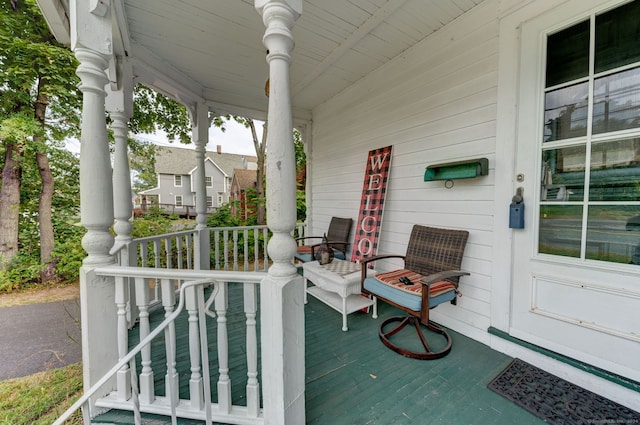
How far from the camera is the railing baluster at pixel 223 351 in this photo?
1.33 meters

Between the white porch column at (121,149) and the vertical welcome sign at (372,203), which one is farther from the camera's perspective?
the vertical welcome sign at (372,203)

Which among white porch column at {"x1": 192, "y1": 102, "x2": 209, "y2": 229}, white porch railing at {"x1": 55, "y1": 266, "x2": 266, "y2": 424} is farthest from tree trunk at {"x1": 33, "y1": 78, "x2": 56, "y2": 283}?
white porch railing at {"x1": 55, "y1": 266, "x2": 266, "y2": 424}

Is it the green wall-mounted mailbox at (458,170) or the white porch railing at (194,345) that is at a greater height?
the green wall-mounted mailbox at (458,170)

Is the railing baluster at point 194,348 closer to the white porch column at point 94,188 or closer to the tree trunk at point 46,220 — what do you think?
the white porch column at point 94,188

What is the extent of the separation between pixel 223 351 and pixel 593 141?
276 centimetres

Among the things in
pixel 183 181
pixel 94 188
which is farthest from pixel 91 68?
pixel 183 181

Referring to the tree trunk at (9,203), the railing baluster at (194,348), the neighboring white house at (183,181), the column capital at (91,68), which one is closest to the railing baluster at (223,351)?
the railing baluster at (194,348)

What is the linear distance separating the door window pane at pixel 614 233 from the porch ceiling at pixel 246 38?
2060mm

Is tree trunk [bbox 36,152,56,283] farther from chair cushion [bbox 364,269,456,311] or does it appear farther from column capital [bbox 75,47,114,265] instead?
chair cushion [bbox 364,269,456,311]

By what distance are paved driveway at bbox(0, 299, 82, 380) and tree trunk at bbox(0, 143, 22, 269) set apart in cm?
172

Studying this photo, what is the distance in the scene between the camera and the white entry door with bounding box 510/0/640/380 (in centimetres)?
156

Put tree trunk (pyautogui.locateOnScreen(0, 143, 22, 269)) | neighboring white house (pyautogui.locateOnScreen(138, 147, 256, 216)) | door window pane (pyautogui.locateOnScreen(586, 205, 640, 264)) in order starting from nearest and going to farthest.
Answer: door window pane (pyautogui.locateOnScreen(586, 205, 640, 264))
tree trunk (pyautogui.locateOnScreen(0, 143, 22, 269))
neighboring white house (pyautogui.locateOnScreen(138, 147, 256, 216))

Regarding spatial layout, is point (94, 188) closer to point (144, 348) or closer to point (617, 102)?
point (144, 348)

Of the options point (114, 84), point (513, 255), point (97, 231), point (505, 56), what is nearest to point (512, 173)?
point (513, 255)
